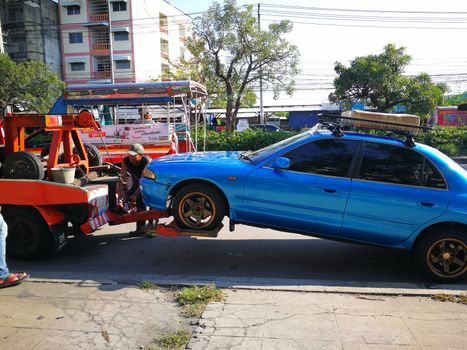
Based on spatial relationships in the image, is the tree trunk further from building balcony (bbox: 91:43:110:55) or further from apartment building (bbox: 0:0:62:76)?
apartment building (bbox: 0:0:62:76)

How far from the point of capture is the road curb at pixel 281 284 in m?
4.51

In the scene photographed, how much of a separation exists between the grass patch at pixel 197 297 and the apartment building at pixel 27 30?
50.0m

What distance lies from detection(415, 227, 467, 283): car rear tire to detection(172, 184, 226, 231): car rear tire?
2.43m

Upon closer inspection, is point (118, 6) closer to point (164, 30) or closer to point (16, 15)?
point (164, 30)

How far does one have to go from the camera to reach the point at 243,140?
16906mm

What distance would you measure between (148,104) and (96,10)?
43760mm

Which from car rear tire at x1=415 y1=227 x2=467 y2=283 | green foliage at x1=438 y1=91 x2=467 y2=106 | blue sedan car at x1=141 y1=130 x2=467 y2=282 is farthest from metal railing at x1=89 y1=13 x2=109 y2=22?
car rear tire at x1=415 y1=227 x2=467 y2=283

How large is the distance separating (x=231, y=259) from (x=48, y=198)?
253cm

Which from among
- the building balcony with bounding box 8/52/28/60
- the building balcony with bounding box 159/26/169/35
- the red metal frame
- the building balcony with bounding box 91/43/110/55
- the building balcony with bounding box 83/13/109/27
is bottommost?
the red metal frame

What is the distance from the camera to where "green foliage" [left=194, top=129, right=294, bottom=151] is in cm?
1684

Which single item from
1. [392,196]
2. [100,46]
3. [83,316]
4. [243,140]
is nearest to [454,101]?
[100,46]

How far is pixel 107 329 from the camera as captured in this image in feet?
12.0

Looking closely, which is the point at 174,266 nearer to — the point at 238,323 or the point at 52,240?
the point at 52,240

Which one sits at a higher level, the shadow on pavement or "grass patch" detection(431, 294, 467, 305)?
"grass patch" detection(431, 294, 467, 305)
